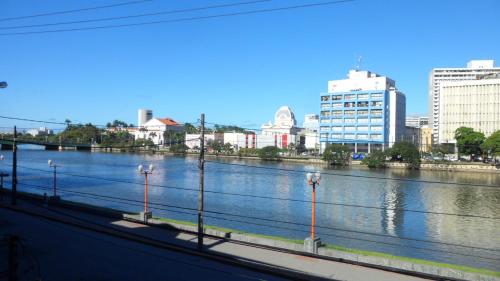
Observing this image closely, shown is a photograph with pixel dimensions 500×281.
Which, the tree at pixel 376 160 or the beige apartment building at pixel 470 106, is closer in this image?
the tree at pixel 376 160

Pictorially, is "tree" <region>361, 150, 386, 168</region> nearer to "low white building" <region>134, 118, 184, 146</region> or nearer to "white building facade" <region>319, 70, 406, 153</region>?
"white building facade" <region>319, 70, 406, 153</region>

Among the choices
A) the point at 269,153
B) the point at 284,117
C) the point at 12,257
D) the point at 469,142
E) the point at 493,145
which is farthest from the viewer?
the point at 284,117

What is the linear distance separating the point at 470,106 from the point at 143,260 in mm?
102335

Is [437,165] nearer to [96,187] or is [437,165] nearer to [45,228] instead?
[96,187]

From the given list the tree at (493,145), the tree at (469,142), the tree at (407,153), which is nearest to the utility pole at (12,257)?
the tree at (407,153)

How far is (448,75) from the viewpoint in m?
138

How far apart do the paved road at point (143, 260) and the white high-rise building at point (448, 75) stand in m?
121

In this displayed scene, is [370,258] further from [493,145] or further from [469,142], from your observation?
[469,142]

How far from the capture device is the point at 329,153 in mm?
79250

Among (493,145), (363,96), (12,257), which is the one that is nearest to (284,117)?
(363,96)

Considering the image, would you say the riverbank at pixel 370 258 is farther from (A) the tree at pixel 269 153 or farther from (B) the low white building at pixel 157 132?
(B) the low white building at pixel 157 132

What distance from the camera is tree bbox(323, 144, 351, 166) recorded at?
3120 inches

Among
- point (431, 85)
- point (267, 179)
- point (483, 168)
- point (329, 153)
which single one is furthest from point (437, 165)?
point (431, 85)

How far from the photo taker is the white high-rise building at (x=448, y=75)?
4980 inches
